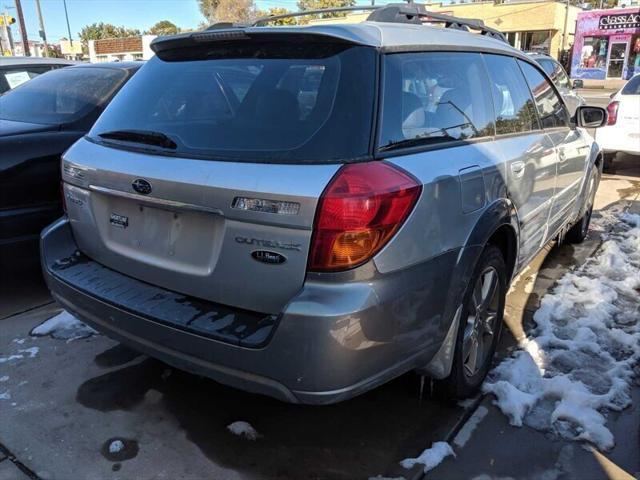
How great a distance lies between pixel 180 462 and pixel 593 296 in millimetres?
3163

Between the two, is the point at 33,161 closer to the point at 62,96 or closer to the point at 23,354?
the point at 62,96

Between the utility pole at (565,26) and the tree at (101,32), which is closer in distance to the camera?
the utility pole at (565,26)

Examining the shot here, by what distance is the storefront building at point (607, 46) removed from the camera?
108 ft

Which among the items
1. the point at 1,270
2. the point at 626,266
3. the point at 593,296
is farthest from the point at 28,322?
the point at 626,266

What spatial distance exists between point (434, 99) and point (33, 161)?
8.93 ft

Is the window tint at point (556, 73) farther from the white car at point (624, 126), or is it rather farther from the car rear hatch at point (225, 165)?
the car rear hatch at point (225, 165)

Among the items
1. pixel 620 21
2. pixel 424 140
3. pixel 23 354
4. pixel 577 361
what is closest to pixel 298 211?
pixel 424 140

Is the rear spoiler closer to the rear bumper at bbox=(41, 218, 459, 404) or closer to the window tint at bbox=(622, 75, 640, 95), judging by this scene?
the rear bumper at bbox=(41, 218, 459, 404)

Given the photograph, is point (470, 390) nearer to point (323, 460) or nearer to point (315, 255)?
point (323, 460)

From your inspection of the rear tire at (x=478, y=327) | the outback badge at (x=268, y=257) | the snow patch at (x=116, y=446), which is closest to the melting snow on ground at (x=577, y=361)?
the rear tire at (x=478, y=327)

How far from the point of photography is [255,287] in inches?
83.3

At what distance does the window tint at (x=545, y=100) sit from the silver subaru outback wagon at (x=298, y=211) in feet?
3.12

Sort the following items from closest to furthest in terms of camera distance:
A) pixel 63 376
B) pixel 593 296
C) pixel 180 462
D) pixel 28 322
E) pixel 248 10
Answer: pixel 180 462, pixel 63 376, pixel 28 322, pixel 593 296, pixel 248 10

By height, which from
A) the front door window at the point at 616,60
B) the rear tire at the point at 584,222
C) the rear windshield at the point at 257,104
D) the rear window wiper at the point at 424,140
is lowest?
the front door window at the point at 616,60
